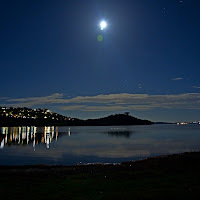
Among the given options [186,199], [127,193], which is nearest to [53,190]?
[127,193]

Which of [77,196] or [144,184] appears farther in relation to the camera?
[144,184]

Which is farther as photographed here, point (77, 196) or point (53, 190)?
point (53, 190)

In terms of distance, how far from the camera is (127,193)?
56.5 feet

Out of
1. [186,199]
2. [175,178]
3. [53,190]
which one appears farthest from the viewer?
[175,178]

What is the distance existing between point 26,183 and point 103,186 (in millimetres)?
7372

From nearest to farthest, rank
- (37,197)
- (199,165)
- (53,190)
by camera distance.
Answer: (37,197) < (53,190) < (199,165)

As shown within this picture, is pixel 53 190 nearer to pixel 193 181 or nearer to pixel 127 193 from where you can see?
pixel 127 193

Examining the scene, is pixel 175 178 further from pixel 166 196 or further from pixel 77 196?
pixel 77 196

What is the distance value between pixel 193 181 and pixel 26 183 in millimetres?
14667

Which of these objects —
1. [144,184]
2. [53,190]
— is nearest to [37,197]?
[53,190]

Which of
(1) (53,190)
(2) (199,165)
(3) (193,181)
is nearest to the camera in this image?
(1) (53,190)

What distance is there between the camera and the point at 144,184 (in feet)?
65.6

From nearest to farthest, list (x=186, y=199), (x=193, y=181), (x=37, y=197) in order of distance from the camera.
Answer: (x=186, y=199), (x=37, y=197), (x=193, y=181)

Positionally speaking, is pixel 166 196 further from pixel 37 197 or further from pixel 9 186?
pixel 9 186
